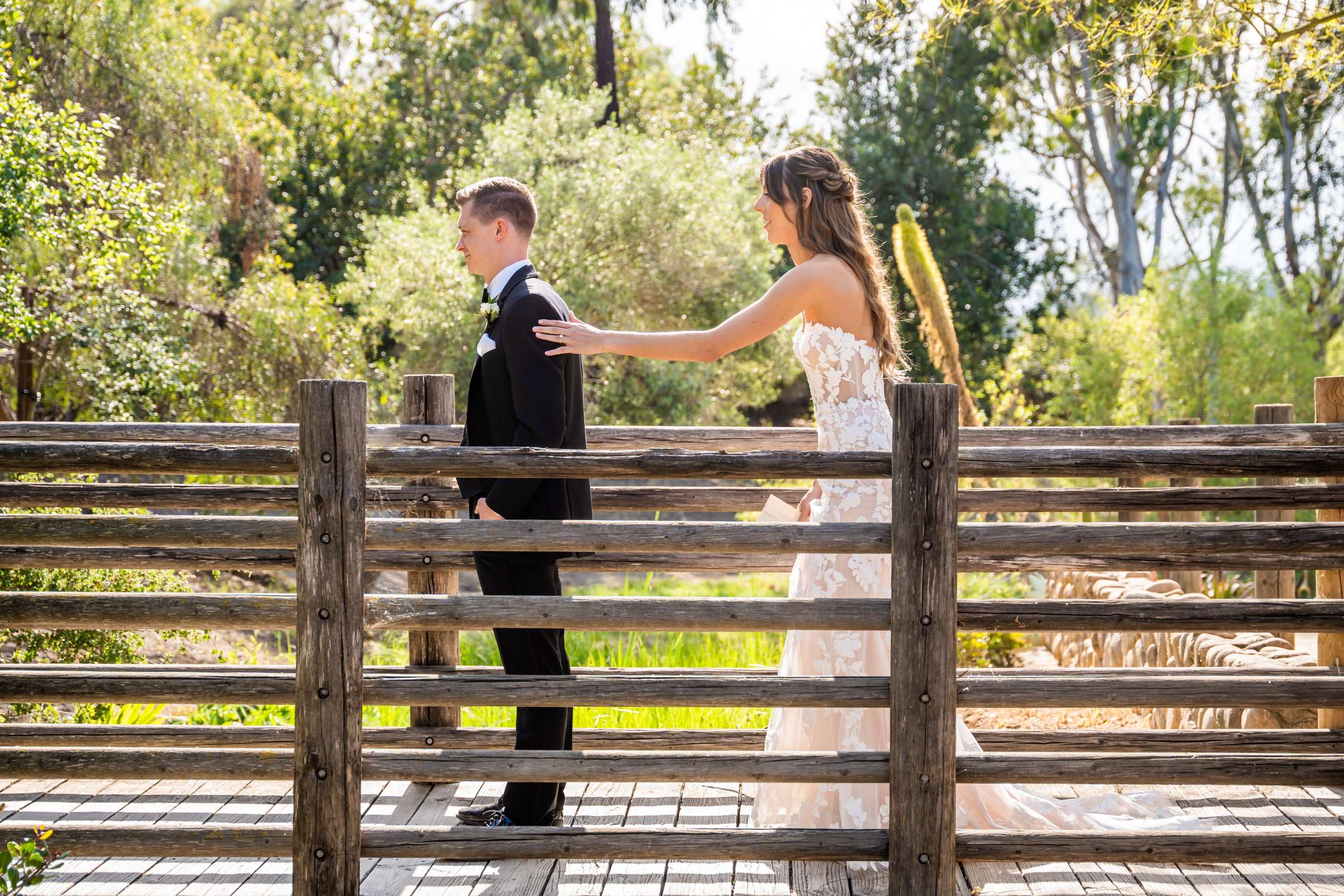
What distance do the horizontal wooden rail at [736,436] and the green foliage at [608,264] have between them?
862cm

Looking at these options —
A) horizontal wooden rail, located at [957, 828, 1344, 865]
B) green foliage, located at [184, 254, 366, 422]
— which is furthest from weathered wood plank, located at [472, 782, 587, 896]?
green foliage, located at [184, 254, 366, 422]

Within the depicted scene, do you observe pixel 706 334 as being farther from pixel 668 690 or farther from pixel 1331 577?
pixel 1331 577

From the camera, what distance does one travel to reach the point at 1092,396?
17.2 meters

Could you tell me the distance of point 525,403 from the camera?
354 centimetres

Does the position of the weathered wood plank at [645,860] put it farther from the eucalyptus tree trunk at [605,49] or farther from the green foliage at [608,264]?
the eucalyptus tree trunk at [605,49]

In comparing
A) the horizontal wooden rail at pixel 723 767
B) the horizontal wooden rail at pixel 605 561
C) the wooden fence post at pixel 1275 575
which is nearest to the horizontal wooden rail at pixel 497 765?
the horizontal wooden rail at pixel 723 767

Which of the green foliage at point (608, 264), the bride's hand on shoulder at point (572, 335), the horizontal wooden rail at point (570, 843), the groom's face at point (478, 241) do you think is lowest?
the horizontal wooden rail at point (570, 843)

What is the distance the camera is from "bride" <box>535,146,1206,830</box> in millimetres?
3754

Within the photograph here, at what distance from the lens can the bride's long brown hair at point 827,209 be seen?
3756mm

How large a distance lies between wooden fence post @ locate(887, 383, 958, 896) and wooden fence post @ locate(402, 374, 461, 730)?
1.91m

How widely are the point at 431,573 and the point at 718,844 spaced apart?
5.61 ft

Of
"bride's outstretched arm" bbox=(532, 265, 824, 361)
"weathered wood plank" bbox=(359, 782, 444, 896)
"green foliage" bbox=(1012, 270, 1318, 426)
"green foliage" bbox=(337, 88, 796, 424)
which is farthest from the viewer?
"green foliage" bbox=(1012, 270, 1318, 426)

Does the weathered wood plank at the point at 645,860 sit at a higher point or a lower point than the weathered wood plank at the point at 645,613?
lower

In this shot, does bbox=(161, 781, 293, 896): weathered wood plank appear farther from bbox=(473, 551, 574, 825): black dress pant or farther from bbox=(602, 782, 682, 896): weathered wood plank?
bbox=(602, 782, 682, 896): weathered wood plank
